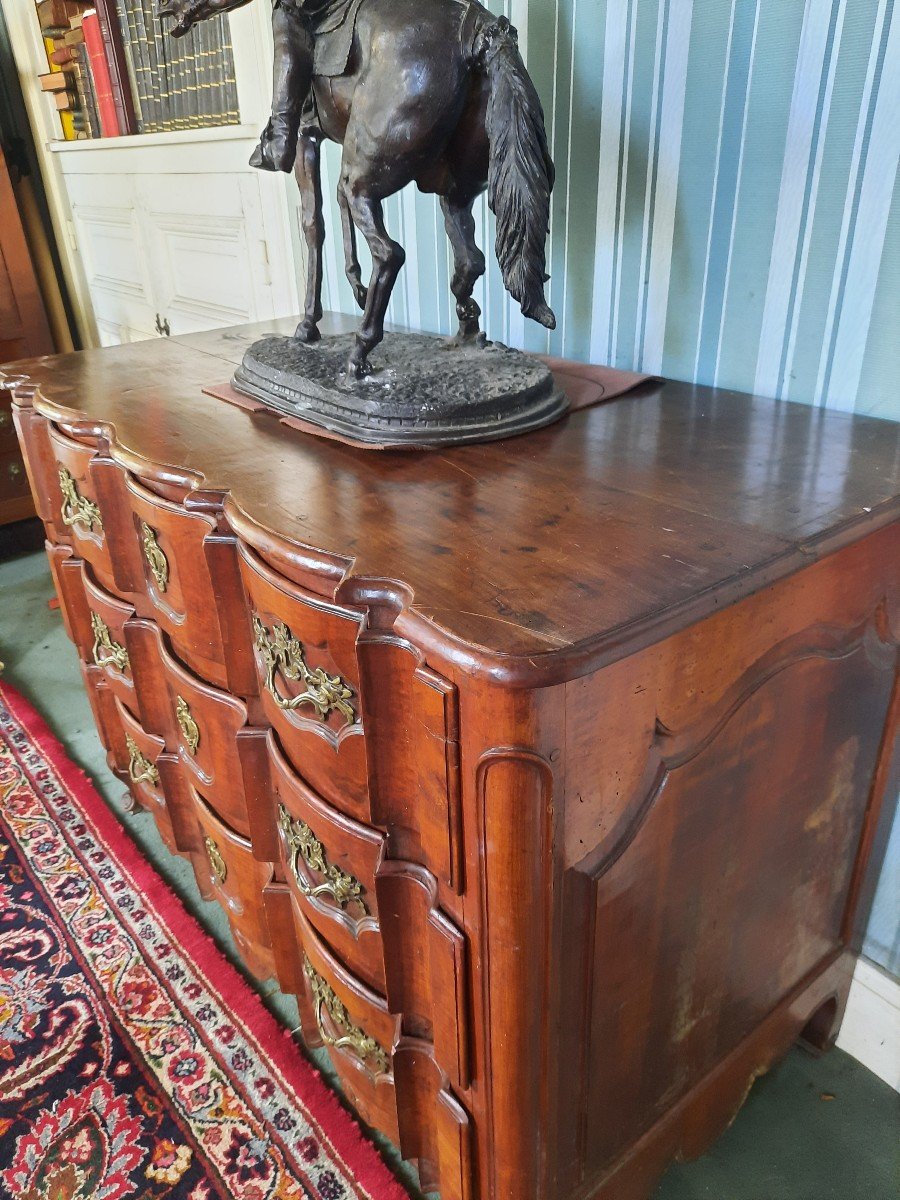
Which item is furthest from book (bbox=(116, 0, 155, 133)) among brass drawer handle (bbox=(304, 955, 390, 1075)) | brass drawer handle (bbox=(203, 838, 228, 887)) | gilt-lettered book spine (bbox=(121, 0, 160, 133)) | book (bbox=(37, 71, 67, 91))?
brass drawer handle (bbox=(304, 955, 390, 1075))

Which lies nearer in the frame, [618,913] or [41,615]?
[618,913]

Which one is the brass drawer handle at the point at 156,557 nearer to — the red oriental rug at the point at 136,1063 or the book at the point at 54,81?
the red oriental rug at the point at 136,1063

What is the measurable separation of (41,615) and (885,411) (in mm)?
2419

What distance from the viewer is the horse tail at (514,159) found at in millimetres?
863

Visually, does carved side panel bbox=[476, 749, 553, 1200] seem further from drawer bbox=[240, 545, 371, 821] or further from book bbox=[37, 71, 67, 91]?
book bbox=[37, 71, 67, 91]

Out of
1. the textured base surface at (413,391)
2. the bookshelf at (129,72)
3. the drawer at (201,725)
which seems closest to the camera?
the textured base surface at (413,391)

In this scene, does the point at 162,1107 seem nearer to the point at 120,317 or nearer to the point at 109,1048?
the point at 109,1048

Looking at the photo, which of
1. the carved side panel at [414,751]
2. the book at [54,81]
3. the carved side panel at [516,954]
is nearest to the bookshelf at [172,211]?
the book at [54,81]

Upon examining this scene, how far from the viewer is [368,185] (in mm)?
951

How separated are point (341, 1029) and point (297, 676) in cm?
47

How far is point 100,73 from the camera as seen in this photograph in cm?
232

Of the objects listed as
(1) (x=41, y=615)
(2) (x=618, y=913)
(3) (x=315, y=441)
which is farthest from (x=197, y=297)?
(2) (x=618, y=913)

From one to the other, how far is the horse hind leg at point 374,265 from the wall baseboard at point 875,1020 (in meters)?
1.07

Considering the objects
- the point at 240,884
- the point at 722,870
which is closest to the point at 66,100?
the point at 240,884
